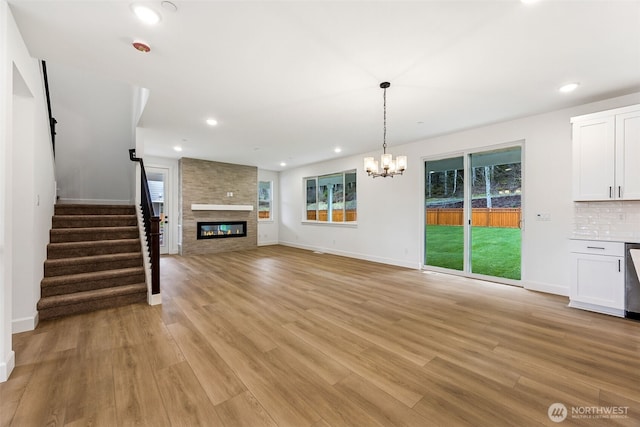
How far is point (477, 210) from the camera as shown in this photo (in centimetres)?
470

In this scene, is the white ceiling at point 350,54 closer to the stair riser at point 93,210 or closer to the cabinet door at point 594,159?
the cabinet door at point 594,159

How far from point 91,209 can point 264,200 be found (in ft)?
17.6

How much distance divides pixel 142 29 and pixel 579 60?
4.14 m

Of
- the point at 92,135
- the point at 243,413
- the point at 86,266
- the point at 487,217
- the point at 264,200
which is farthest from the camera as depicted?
the point at 264,200

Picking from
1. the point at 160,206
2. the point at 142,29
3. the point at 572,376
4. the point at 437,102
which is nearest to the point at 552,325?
the point at 572,376

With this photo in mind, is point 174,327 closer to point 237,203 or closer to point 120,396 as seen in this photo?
point 120,396

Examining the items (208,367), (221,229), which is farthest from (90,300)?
(221,229)

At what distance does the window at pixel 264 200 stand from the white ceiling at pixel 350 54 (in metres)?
5.17

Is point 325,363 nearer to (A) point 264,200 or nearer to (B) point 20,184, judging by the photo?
(B) point 20,184

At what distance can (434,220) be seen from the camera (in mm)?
5375

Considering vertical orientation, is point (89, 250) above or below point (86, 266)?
above

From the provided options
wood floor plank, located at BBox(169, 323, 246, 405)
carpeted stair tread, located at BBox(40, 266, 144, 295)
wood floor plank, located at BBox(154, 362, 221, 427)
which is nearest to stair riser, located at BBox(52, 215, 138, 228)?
carpeted stair tread, located at BBox(40, 266, 144, 295)

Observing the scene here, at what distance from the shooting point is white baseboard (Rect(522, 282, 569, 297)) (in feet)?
12.2

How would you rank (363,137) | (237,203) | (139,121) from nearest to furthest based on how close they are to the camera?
1. (139,121)
2. (363,137)
3. (237,203)
